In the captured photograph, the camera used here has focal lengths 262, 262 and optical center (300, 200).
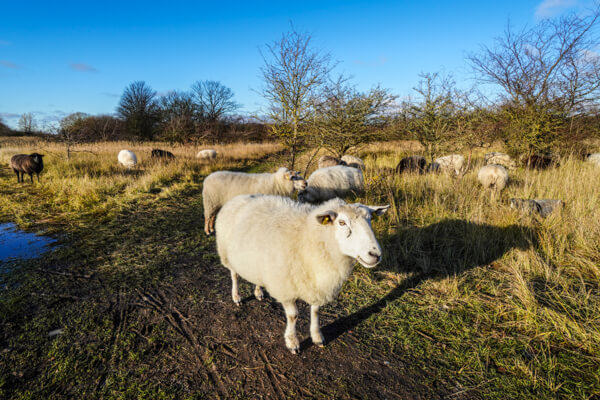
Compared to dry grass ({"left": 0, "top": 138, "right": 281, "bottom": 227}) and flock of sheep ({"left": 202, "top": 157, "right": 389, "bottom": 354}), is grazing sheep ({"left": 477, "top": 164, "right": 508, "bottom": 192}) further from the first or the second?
dry grass ({"left": 0, "top": 138, "right": 281, "bottom": 227})

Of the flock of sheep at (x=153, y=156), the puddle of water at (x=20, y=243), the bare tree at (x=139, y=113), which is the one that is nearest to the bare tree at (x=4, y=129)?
the bare tree at (x=139, y=113)

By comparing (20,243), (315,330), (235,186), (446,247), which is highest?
(235,186)

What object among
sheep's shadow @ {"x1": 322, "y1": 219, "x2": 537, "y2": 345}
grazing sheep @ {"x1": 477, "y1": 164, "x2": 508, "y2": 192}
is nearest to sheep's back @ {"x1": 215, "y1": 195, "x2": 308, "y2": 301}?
sheep's shadow @ {"x1": 322, "y1": 219, "x2": 537, "y2": 345}

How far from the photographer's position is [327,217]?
2.38 meters

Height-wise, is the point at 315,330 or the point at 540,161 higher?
the point at 540,161

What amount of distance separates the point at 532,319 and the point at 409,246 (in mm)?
1968

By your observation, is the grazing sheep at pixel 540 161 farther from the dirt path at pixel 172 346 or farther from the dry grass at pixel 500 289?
the dirt path at pixel 172 346

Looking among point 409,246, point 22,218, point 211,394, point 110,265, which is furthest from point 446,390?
point 22,218

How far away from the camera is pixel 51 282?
373 cm

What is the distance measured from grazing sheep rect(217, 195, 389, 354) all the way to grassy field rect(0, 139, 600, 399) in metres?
0.58

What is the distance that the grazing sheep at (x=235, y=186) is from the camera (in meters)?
5.96

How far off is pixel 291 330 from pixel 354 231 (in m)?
1.28

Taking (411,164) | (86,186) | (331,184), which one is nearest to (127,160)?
(86,186)

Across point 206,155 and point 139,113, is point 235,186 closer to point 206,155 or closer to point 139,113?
point 206,155
